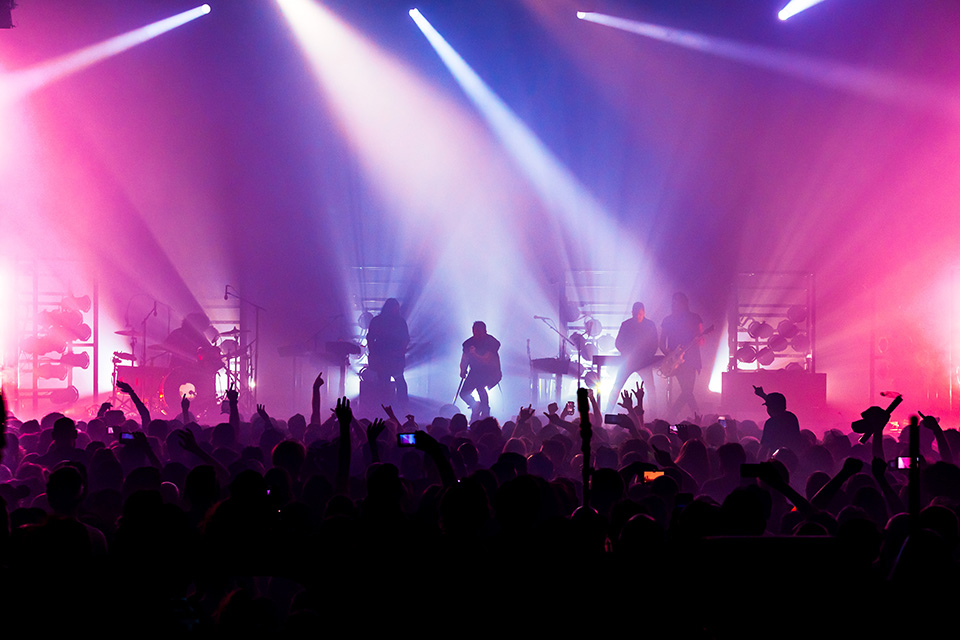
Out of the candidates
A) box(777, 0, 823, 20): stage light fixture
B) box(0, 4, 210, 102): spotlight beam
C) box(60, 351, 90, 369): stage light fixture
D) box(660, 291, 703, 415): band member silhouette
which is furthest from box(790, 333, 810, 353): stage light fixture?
box(60, 351, 90, 369): stage light fixture

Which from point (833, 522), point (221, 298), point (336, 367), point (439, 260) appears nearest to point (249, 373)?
point (336, 367)

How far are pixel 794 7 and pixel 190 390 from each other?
526 inches

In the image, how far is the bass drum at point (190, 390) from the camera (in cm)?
1371

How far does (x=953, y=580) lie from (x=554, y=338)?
53.2ft

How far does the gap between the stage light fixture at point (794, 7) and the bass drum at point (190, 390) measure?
12714mm

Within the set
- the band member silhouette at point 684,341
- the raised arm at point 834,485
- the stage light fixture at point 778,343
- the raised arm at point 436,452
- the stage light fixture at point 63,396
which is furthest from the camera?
the stage light fixture at point 63,396

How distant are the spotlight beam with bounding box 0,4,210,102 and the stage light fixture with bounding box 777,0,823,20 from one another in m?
11.1

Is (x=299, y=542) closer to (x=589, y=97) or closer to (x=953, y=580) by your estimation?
(x=953, y=580)

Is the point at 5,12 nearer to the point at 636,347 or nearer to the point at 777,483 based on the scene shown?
the point at 636,347

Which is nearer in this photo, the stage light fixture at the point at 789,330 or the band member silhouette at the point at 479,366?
the band member silhouette at the point at 479,366

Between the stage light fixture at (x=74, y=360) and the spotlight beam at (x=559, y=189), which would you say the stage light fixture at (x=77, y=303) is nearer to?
the stage light fixture at (x=74, y=360)

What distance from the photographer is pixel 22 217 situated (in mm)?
16844

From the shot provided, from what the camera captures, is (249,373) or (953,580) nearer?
(953,580)

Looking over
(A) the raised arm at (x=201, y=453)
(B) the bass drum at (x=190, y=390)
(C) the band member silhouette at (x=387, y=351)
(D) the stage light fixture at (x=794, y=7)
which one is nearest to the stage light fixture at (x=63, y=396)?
(B) the bass drum at (x=190, y=390)
